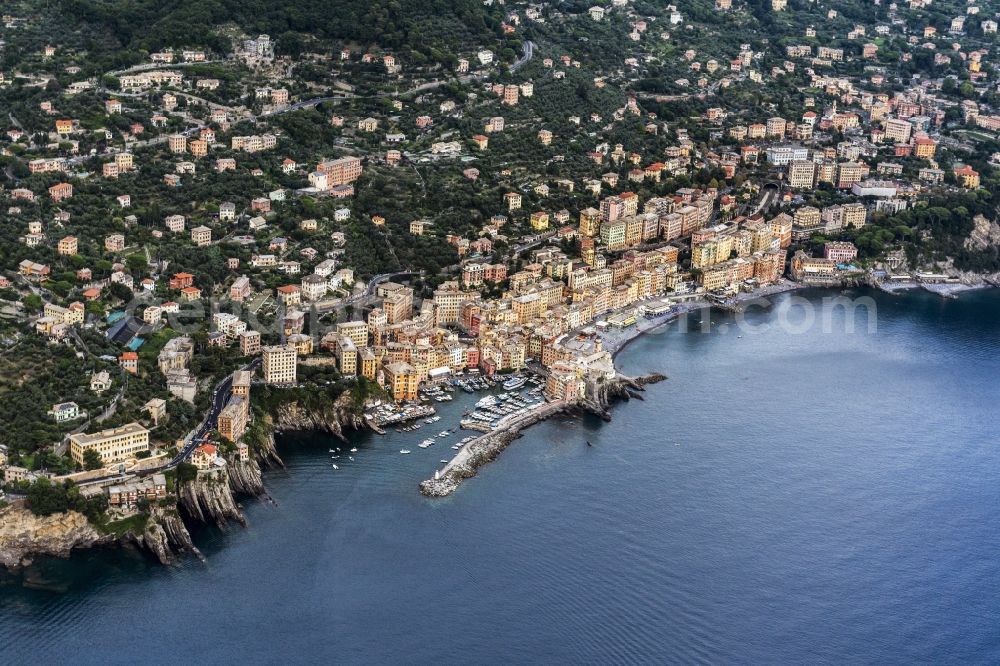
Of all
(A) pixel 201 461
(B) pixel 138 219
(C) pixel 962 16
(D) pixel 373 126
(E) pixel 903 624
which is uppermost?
(C) pixel 962 16

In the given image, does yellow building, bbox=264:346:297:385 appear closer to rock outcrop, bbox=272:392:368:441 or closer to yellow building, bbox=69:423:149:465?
rock outcrop, bbox=272:392:368:441

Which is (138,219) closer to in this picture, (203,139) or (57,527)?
(203,139)

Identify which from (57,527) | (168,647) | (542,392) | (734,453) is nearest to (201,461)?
(57,527)

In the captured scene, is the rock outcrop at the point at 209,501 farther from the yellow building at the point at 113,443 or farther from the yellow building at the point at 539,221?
the yellow building at the point at 539,221

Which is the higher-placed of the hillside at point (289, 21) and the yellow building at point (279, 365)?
the hillside at point (289, 21)

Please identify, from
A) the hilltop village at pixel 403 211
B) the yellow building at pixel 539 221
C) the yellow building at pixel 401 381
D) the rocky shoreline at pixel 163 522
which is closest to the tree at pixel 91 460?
the hilltop village at pixel 403 211

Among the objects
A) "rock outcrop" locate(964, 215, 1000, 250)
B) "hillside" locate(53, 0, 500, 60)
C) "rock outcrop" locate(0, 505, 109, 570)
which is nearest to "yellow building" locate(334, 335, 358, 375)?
"rock outcrop" locate(0, 505, 109, 570)

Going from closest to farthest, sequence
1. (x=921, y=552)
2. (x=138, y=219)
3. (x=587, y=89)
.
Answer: (x=921, y=552), (x=138, y=219), (x=587, y=89)

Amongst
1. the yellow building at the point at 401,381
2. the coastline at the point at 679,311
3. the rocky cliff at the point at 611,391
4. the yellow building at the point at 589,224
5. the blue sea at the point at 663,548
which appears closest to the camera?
the blue sea at the point at 663,548
